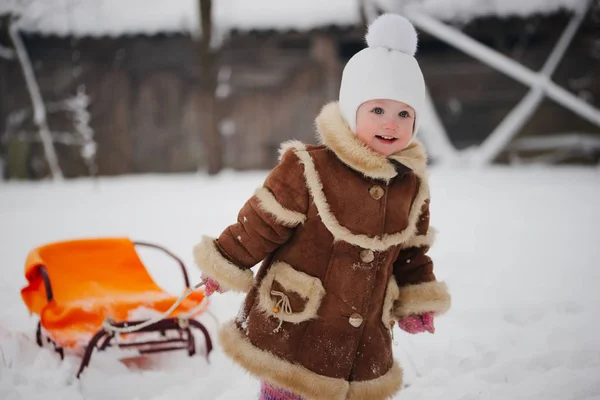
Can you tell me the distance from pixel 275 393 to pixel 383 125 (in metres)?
0.99

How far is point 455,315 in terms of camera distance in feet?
9.95

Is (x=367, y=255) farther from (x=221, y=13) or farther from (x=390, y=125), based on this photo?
(x=221, y=13)

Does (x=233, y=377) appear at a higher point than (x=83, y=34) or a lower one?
lower

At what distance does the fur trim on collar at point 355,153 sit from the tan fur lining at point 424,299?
0.43 m

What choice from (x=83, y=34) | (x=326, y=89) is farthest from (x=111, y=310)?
(x=83, y=34)

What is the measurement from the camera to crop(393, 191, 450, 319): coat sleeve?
67.7 inches

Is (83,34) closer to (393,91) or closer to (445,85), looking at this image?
(445,85)

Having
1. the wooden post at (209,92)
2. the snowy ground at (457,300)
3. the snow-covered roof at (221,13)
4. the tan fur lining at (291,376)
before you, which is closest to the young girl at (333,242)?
the tan fur lining at (291,376)

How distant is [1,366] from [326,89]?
962 centimetres

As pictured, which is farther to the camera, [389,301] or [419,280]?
[419,280]

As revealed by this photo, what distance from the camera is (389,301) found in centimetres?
167

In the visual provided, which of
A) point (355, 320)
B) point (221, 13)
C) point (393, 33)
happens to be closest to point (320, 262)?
point (355, 320)

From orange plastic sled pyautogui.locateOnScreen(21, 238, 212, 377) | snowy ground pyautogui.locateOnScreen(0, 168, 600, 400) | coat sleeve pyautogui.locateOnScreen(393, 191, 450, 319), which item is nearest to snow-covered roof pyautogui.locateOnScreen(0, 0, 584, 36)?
snowy ground pyautogui.locateOnScreen(0, 168, 600, 400)

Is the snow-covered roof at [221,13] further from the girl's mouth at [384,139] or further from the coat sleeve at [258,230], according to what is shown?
the coat sleeve at [258,230]
